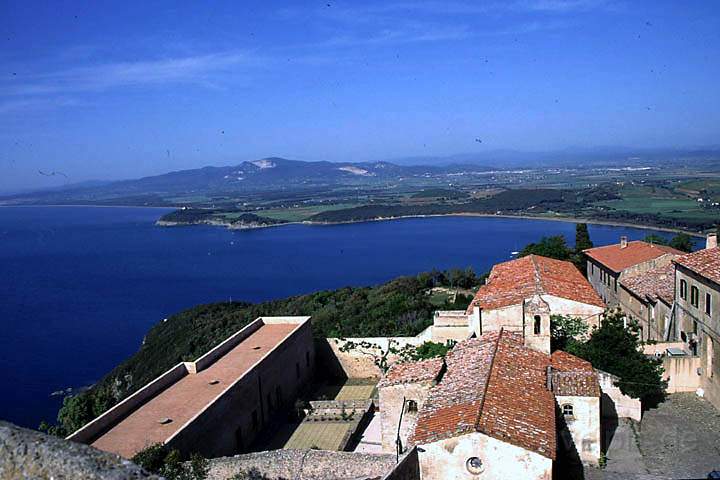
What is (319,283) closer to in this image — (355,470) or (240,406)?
(240,406)

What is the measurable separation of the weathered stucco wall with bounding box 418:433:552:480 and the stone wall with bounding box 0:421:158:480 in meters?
7.28

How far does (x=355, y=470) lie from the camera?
36.5ft

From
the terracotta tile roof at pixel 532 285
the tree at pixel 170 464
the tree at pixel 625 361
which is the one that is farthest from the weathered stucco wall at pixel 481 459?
the terracotta tile roof at pixel 532 285

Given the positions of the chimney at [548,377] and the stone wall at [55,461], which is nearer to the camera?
the stone wall at [55,461]

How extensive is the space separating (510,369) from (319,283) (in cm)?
5780

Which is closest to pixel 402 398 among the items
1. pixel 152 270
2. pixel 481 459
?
pixel 481 459

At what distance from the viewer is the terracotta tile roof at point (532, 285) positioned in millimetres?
16828

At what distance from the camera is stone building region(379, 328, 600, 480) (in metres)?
9.47

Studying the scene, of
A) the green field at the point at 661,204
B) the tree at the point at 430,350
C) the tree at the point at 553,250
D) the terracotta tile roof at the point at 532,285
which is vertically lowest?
the green field at the point at 661,204

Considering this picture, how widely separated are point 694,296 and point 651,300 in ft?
13.3

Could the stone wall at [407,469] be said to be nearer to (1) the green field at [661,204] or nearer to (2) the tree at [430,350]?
(2) the tree at [430,350]

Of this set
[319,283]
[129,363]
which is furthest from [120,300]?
[129,363]

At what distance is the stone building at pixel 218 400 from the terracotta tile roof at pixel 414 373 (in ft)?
12.4

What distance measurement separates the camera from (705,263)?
16.8 metres
